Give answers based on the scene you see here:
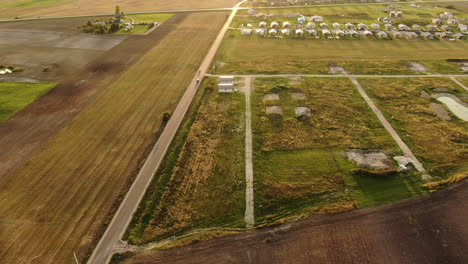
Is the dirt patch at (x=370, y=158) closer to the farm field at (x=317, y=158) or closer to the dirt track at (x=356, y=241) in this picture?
the farm field at (x=317, y=158)

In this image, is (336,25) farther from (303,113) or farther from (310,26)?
(303,113)

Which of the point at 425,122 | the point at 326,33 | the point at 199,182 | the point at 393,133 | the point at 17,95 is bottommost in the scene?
the point at 199,182

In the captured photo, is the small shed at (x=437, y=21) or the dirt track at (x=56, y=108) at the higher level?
the small shed at (x=437, y=21)

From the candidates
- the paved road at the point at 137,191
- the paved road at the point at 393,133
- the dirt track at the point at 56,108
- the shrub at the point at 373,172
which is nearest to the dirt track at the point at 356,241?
the paved road at the point at 137,191

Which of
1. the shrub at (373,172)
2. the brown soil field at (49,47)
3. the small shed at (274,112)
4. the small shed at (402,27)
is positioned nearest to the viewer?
the shrub at (373,172)

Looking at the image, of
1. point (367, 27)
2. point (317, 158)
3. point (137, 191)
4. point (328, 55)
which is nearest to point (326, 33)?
point (367, 27)

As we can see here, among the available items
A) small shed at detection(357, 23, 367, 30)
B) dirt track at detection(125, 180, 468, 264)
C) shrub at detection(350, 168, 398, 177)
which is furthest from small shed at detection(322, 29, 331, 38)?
dirt track at detection(125, 180, 468, 264)

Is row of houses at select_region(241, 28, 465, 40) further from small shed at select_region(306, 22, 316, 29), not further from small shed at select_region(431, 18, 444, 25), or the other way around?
small shed at select_region(431, 18, 444, 25)
